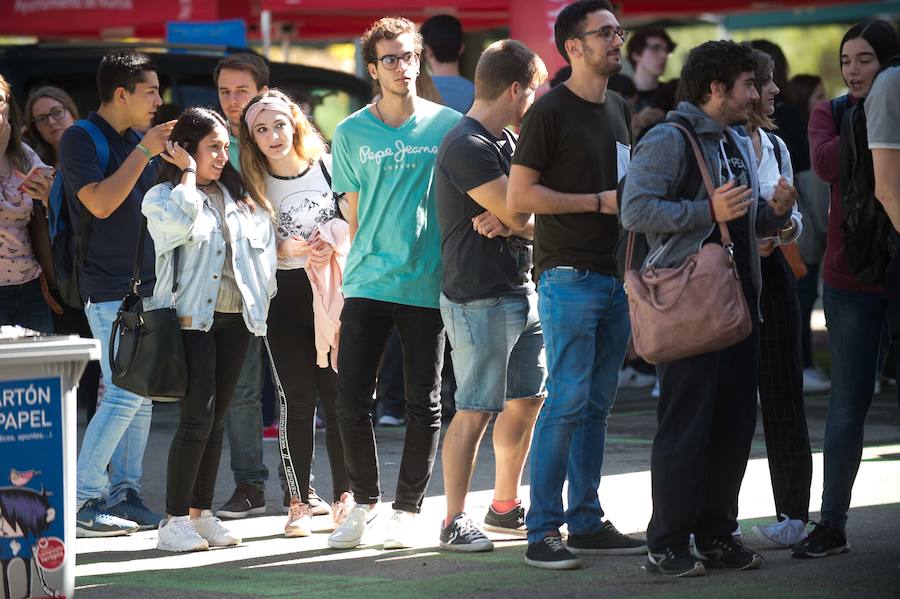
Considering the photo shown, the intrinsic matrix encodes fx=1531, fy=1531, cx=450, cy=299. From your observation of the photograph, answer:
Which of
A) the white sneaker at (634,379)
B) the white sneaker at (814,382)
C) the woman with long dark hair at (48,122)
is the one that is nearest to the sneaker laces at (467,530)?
the woman with long dark hair at (48,122)

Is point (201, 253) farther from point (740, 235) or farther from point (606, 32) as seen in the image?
point (740, 235)

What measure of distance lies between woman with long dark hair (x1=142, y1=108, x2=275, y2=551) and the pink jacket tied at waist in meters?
0.22

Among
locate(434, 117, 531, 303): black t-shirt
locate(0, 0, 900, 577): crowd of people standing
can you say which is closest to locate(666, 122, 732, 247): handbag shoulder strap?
locate(0, 0, 900, 577): crowd of people standing

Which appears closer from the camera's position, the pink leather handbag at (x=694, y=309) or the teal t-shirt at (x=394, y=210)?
the pink leather handbag at (x=694, y=309)

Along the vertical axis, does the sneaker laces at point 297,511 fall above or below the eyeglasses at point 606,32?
below

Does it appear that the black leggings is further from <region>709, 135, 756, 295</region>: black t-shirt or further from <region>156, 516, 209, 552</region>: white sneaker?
<region>709, 135, 756, 295</region>: black t-shirt

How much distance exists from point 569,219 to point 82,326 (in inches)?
129

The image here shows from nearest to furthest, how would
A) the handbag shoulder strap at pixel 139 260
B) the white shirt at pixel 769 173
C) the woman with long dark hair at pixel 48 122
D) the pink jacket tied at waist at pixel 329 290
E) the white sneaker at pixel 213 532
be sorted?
the white shirt at pixel 769 173 → the handbag shoulder strap at pixel 139 260 → the white sneaker at pixel 213 532 → the pink jacket tied at waist at pixel 329 290 → the woman with long dark hair at pixel 48 122

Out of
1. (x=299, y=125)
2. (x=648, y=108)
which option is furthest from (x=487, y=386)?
(x=648, y=108)

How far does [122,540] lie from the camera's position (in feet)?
21.4

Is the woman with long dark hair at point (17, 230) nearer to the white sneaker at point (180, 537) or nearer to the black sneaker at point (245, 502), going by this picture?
the black sneaker at point (245, 502)

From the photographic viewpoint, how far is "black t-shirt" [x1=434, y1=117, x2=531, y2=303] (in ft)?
19.2

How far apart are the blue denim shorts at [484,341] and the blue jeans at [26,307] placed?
2387mm

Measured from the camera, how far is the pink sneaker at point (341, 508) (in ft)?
21.6
